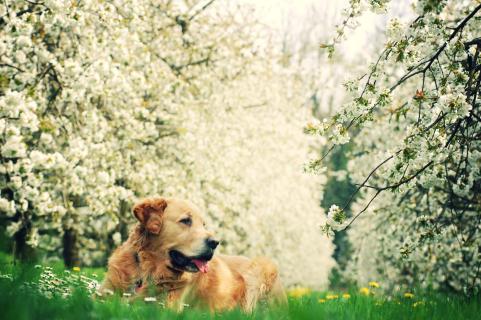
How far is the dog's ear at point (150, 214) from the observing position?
5031 mm

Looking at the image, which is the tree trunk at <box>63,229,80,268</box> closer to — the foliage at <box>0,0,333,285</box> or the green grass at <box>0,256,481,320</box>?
the foliage at <box>0,0,333,285</box>

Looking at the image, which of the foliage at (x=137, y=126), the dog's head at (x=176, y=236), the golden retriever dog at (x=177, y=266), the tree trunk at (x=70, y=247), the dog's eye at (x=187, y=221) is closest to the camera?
the golden retriever dog at (x=177, y=266)

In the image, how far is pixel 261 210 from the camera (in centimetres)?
1962

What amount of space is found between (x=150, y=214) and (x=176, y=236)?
0.30 meters

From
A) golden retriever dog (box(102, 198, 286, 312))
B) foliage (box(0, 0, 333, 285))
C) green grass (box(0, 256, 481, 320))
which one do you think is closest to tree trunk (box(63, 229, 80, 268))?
foliage (box(0, 0, 333, 285))

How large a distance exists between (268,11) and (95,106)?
930cm

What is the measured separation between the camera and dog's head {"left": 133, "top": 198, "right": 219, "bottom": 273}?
16.4ft

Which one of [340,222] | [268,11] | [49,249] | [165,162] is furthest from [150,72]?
[268,11]

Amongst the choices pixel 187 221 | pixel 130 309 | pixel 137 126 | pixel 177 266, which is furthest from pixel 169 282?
pixel 137 126

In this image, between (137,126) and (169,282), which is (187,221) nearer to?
(169,282)

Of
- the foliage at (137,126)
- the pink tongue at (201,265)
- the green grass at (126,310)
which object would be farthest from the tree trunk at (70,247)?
the green grass at (126,310)

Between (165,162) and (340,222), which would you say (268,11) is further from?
(340,222)

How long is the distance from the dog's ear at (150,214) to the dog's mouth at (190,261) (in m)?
0.26

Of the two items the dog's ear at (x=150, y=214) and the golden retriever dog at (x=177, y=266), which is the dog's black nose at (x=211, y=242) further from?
the dog's ear at (x=150, y=214)
